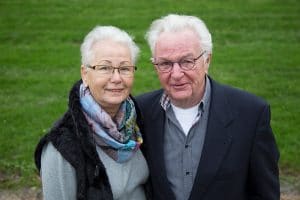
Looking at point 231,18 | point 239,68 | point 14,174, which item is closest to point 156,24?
point 14,174

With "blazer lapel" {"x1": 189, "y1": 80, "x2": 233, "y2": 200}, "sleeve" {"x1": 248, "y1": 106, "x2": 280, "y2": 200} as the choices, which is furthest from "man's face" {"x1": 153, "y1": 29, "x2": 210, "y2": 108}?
"sleeve" {"x1": 248, "y1": 106, "x2": 280, "y2": 200}

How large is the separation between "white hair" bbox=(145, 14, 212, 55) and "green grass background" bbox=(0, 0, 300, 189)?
11.4 feet

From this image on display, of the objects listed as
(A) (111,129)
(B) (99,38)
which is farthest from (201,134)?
(B) (99,38)

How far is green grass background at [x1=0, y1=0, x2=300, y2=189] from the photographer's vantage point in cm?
705

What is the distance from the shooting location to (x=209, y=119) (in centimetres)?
312

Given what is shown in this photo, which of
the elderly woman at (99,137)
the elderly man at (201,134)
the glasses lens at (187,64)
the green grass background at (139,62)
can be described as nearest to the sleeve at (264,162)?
the elderly man at (201,134)

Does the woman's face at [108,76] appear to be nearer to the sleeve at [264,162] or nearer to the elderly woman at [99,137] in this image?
the elderly woman at [99,137]

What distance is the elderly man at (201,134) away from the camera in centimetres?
304

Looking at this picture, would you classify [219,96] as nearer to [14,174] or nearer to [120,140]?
[120,140]

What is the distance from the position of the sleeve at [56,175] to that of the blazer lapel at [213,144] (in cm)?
79

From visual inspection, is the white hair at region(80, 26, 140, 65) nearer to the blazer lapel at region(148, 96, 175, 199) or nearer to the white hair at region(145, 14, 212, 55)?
the white hair at region(145, 14, 212, 55)

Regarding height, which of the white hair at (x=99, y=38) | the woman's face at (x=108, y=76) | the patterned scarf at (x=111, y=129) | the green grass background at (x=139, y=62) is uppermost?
the white hair at (x=99, y=38)

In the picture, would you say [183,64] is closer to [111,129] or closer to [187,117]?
[187,117]

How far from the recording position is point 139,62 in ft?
32.0
